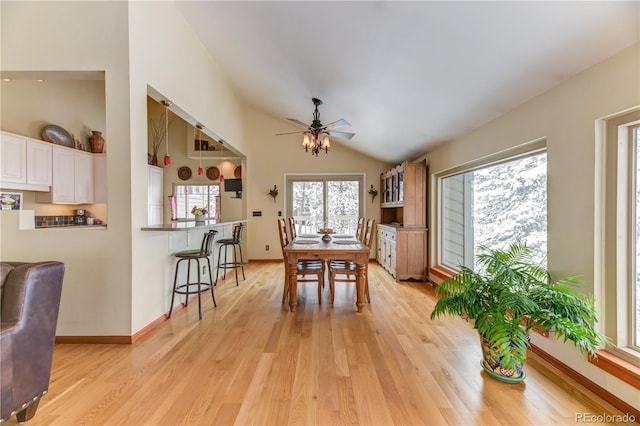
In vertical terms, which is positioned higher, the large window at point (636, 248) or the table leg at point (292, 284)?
the large window at point (636, 248)

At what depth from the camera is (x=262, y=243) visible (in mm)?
6234

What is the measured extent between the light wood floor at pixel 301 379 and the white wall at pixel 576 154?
18 cm

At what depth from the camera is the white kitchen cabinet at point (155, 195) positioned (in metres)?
5.28

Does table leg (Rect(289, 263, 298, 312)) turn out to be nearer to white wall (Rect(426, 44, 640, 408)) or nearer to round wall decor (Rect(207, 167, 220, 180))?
white wall (Rect(426, 44, 640, 408))

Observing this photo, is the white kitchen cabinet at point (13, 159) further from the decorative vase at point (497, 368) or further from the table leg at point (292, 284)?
the decorative vase at point (497, 368)

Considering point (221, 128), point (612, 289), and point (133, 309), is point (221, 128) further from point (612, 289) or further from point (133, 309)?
point (612, 289)

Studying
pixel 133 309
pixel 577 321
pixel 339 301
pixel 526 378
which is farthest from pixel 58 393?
pixel 577 321

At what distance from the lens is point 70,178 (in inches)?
154

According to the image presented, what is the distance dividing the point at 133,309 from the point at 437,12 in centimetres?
334

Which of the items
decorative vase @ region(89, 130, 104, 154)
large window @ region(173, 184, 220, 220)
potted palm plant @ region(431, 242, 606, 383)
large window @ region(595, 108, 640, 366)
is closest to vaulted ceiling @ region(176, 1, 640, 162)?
large window @ region(595, 108, 640, 366)

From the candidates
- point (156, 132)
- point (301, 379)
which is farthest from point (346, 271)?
point (156, 132)

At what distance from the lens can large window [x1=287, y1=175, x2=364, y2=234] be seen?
20.7 ft

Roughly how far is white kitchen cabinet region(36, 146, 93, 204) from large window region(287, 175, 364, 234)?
11.8 ft
